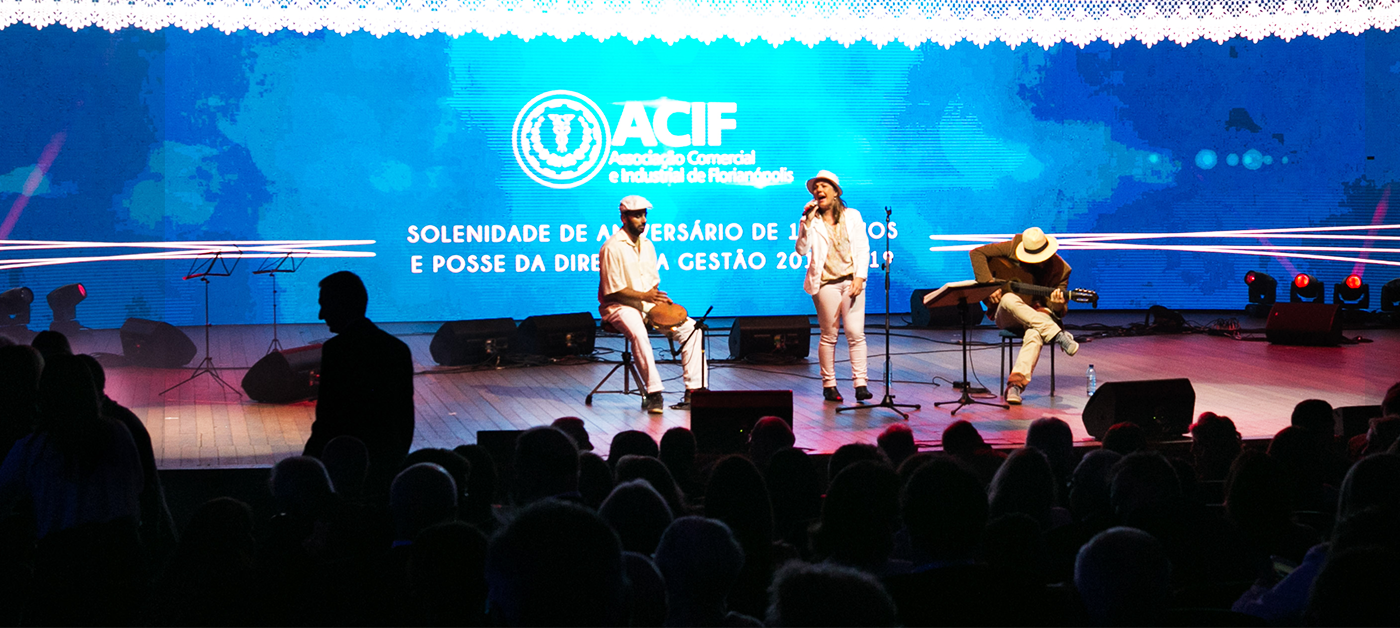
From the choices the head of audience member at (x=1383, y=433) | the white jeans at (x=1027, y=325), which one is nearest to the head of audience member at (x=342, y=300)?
the head of audience member at (x=1383, y=433)

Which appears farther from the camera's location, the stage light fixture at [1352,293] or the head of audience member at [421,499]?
the stage light fixture at [1352,293]

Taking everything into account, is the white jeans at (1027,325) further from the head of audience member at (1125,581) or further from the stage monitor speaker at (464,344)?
the head of audience member at (1125,581)

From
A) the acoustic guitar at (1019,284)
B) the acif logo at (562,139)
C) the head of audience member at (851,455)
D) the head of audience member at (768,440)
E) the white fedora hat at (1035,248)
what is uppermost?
the acif logo at (562,139)

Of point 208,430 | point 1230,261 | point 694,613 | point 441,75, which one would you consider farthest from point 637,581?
point 1230,261

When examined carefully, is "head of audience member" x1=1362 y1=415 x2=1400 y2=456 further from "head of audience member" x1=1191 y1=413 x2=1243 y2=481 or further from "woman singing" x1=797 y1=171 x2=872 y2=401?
"woman singing" x1=797 y1=171 x2=872 y2=401

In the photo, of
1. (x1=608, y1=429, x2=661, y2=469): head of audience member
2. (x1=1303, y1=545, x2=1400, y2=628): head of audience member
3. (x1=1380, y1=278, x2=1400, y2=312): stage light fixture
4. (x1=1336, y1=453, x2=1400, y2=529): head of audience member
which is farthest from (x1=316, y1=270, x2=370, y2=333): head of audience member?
(x1=1380, y1=278, x2=1400, y2=312): stage light fixture

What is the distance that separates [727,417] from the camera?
605cm

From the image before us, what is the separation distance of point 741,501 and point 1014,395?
5261 mm

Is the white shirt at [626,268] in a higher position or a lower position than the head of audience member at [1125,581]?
higher

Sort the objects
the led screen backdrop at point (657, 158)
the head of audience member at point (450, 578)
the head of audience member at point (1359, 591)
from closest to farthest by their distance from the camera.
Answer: the head of audience member at point (1359, 591), the head of audience member at point (450, 578), the led screen backdrop at point (657, 158)

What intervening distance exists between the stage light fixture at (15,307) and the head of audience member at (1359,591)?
1231cm

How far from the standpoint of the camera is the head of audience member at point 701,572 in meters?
→ 2.49

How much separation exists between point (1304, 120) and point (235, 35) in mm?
12764

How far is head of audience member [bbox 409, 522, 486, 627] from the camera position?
2.65 metres
